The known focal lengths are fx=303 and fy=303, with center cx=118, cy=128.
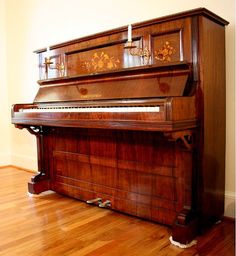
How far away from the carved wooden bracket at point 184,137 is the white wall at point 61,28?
471 mm

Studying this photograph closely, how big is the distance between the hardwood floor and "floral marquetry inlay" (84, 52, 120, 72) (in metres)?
1.20

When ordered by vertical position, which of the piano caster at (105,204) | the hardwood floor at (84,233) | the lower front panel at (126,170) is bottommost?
the hardwood floor at (84,233)

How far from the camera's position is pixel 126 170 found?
238 centimetres

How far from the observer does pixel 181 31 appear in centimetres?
202

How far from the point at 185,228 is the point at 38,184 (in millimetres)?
1639

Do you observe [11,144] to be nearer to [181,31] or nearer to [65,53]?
[65,53]

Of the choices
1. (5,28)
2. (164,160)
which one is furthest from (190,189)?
(5,28)

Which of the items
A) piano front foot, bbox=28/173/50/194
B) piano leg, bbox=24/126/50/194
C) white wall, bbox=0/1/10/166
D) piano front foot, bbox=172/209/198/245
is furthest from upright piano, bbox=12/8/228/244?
white wall, bbox=0/1/10/166

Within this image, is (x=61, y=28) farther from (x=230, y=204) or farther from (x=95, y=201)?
(x=230, y=204)

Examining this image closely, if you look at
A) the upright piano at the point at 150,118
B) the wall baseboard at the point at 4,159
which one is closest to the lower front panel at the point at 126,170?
the upright piano at the point at 150,118

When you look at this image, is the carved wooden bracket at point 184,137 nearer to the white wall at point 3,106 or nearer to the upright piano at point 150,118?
the upright piano at point 150,118

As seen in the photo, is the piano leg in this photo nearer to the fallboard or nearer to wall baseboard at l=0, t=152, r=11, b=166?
the fallboard

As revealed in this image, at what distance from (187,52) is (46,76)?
1601mm

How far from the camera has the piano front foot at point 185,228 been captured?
191cm
